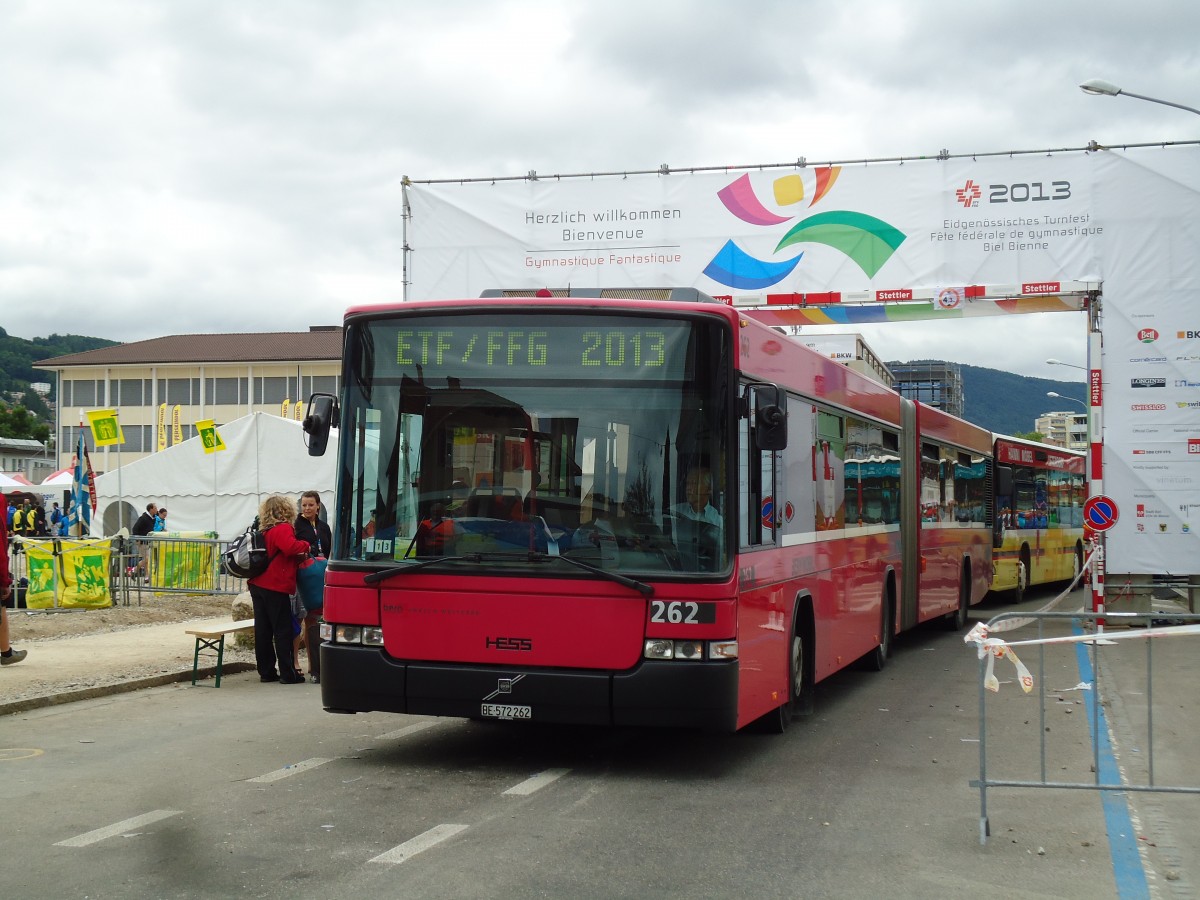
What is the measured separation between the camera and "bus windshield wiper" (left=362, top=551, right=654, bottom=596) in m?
8.00

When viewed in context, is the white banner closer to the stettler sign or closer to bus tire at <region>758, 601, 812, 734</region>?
the stettler sign

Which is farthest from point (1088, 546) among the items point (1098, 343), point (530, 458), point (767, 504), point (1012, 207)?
point (530, 458)

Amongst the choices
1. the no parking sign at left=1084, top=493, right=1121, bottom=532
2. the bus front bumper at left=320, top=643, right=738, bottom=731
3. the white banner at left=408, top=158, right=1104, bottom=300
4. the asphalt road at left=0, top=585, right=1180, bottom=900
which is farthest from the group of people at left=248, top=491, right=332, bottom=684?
the no parking sign at left=1084, top=493, right=1121, bottom=532

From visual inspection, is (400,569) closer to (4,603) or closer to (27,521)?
(4,603)

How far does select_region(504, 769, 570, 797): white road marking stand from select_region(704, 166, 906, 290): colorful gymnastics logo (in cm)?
1203

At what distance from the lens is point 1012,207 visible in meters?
18.7

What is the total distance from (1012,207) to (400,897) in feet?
51.0

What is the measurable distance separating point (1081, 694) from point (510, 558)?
23.6ft

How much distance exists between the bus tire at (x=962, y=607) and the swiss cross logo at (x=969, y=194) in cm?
525

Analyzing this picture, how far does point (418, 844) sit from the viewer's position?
6.54m

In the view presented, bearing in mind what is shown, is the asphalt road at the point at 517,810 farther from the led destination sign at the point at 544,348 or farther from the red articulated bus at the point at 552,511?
the led destination sign at the point at 544,348

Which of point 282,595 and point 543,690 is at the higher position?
point 282,595

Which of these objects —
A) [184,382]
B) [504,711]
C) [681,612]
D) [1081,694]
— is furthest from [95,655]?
[184,382]

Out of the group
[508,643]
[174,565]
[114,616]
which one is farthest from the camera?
[174,565]
